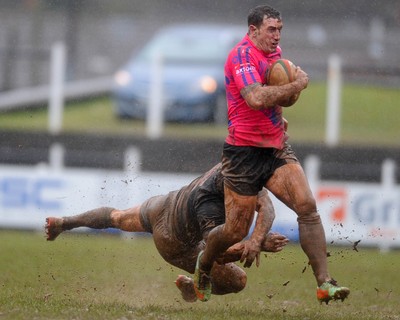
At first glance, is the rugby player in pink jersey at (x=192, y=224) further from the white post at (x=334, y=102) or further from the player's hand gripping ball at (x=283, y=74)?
the white post at (x=334, y=102)

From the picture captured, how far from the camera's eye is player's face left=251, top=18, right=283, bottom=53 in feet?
28.0

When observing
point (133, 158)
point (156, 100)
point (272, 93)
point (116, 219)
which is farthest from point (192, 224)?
point (156, 100)

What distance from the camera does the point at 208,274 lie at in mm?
8969

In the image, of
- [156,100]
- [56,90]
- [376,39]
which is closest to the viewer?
[156,100]

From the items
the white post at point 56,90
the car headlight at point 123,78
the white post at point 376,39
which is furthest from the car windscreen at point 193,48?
the white post at point 376,39

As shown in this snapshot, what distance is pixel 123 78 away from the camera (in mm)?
18625

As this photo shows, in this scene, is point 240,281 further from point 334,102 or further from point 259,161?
point 334,102

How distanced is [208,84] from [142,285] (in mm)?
7069

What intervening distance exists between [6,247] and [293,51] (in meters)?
7.00

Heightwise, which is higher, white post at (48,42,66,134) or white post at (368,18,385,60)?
white post at (368,18,385,60)

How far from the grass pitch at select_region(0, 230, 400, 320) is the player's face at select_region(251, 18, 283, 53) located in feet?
5.68

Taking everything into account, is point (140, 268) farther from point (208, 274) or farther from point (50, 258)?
point (208, 274)

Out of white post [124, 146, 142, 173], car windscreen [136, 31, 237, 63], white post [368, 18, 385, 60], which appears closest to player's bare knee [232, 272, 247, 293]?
white post [124, 146, 142, 173]

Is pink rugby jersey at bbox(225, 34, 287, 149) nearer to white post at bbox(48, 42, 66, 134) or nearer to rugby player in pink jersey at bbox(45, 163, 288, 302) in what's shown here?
rugby player in pink jersey at bbox(45, 163, 288, 302)
